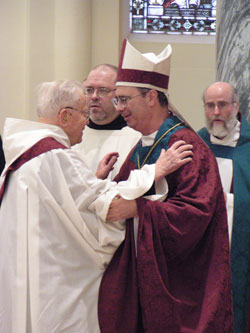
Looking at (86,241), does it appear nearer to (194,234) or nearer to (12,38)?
(194,234)

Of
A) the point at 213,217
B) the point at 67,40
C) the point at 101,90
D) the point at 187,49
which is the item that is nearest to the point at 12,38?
the point at 67,40

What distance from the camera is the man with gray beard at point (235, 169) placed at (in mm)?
4672

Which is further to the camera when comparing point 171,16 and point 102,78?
point 171,16

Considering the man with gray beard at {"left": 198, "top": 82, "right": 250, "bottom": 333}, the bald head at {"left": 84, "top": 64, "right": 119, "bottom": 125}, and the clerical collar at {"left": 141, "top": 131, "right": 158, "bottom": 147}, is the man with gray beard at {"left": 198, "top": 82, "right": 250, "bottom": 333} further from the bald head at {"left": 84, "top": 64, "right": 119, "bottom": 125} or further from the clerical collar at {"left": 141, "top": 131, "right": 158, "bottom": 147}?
the clerical collar at {"left": 141, "top": 131, "right": 158, "bottom": 147}

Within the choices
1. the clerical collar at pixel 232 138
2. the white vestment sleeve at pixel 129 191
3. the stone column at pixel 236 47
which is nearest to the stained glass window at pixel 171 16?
the stone column at pixel 236 47

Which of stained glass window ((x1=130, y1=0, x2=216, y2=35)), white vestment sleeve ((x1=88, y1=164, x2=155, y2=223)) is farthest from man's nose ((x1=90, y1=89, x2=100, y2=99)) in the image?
stained glass window ((x1=130, y1=0, x2=216, y2=35))

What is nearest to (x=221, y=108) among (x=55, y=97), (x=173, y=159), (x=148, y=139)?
(x=148, y=139)

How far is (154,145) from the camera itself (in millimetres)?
3848

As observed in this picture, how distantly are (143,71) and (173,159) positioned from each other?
0.62 meters

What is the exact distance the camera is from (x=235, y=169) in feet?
16.1

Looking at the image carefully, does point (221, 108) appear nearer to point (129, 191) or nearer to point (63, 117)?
point (63, 117)

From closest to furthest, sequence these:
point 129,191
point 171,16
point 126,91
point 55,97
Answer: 1. point 129,191
2. point 55,97
3. point 126,91
4. point 171,16

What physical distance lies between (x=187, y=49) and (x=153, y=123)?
480 cm

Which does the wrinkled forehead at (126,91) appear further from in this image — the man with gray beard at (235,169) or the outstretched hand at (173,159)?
the man with gray beard at (235,169)
